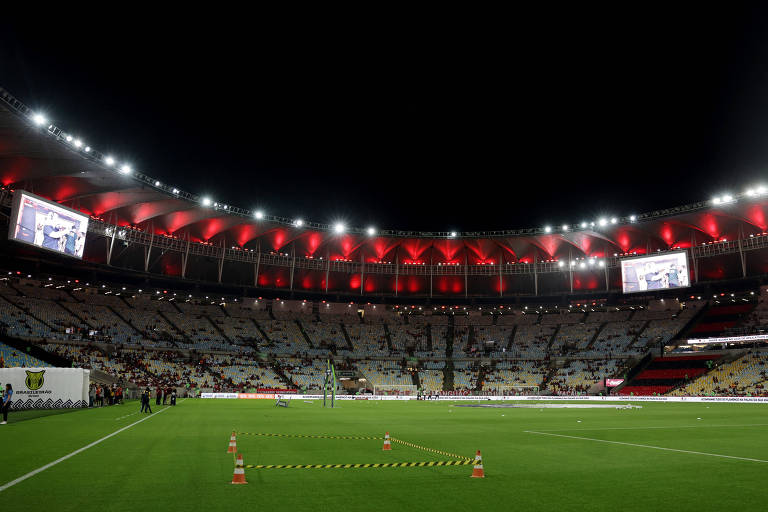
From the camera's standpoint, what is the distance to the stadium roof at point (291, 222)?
1796 inches

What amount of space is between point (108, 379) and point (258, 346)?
23.5m

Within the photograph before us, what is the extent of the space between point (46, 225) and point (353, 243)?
143 ft

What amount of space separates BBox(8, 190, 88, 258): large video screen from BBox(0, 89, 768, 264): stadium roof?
397 centimetres

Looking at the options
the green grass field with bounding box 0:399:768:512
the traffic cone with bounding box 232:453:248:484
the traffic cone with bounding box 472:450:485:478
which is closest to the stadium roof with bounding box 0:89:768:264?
the green grass field with bounding box 0:399:768:512

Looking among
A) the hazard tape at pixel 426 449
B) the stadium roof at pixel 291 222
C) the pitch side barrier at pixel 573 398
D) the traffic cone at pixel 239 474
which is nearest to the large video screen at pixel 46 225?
the stadium roof at pixel 291 222

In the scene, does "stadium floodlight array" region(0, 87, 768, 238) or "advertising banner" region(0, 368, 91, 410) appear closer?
"advertising banner" region(0, 368, 91, 410)

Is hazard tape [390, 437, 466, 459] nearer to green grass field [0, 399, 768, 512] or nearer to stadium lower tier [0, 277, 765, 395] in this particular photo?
green grass field [0, 399, 768, 512]

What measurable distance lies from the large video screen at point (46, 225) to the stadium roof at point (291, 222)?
13.0ft

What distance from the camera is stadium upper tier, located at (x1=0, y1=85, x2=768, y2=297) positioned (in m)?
54.1

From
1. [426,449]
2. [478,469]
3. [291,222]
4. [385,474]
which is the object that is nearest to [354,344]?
[291,222]

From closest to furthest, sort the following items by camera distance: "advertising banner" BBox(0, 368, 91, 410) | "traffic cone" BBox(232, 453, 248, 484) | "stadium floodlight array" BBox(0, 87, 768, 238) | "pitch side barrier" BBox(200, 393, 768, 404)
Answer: "traffic cone" BBox(232, 453, 248, 484) → "advertising banner" BBox(0, 368, 91, 410) → "stadium floodlight array" BBox(0, 87, 768, 238) → "pitch side barrier" BBox(200, 393, 768, 404)

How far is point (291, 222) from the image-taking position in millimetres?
72875

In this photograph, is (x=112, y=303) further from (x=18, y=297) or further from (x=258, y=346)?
(x=258, y=346)

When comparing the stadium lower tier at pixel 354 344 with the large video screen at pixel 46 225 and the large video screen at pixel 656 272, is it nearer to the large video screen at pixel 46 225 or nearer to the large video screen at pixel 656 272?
the large video screen at pixel 656 272
